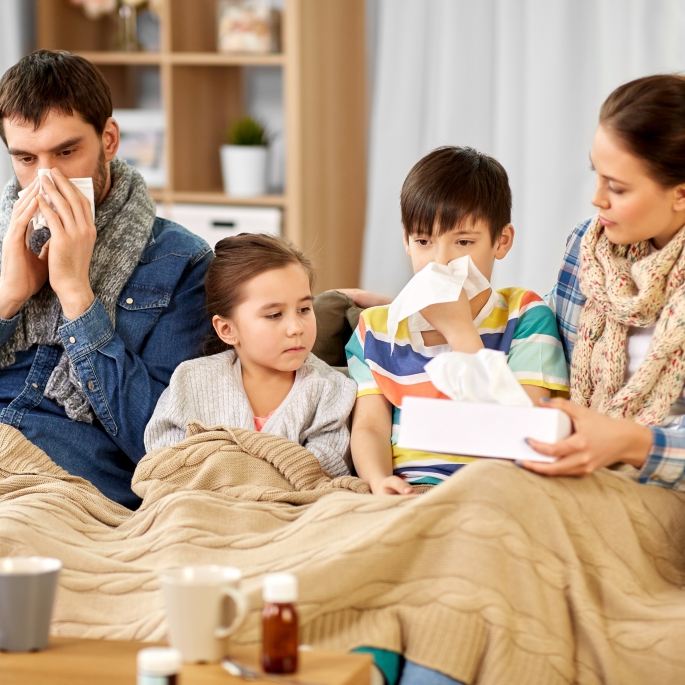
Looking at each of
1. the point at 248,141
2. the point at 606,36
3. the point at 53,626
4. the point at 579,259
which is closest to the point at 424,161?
the point at 579,259

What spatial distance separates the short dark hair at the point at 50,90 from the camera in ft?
5.97

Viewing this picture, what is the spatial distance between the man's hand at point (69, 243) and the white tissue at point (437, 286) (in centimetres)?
56

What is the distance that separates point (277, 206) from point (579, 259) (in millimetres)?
2176

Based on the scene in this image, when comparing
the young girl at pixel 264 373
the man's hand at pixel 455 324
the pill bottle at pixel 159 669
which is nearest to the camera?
the pill bottle at pixel 159 669

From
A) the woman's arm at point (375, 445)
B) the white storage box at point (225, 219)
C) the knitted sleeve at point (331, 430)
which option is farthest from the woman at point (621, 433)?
the white storage box at point (225, 219)

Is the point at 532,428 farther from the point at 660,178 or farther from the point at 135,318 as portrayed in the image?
the point at 135,318

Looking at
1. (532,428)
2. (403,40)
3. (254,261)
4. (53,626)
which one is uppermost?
(403,40)

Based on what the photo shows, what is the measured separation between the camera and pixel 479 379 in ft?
4.45

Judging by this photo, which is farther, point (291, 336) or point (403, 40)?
point (403, 40)

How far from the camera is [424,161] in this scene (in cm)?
173

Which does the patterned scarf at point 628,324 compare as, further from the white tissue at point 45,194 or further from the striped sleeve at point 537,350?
the white tissue at point 45,194

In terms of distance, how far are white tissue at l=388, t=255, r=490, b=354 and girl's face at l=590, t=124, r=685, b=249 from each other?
23 cm

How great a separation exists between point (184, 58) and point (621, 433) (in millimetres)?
2768

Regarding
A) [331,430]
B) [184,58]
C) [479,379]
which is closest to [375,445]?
[331,430]
